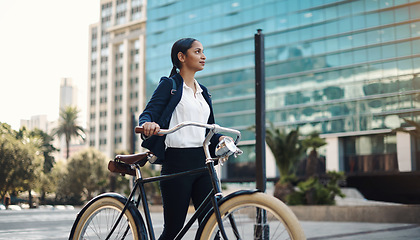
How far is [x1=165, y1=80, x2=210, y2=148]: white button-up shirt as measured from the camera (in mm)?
3459

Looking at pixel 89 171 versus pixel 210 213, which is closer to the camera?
pixel 210 213

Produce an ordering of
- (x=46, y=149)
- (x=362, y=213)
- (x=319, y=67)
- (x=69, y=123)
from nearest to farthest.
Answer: (x=46, y=149), (x=362, y=213), (x=69, y=123), (x=319, y=67)

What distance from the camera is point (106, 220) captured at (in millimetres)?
3777

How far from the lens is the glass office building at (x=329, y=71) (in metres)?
42.9

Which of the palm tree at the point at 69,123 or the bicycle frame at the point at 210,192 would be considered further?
the palm tree at the point at 69,123

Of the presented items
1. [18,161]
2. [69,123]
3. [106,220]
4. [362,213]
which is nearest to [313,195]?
[362,213]

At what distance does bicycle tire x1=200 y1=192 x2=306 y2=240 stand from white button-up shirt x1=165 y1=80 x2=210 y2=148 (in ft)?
2.02

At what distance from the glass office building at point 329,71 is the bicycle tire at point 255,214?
37.2m

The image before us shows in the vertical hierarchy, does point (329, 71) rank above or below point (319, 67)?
below

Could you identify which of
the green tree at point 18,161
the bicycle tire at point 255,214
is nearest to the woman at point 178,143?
the bicycle tire at point 255,214

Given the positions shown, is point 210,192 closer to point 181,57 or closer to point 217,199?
point 217,199

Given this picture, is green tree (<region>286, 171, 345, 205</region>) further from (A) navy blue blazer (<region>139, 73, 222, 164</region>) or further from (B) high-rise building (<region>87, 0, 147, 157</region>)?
(B) high-rise building (<region>87, 0, 147, 157</region>)

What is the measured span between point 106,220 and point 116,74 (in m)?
103

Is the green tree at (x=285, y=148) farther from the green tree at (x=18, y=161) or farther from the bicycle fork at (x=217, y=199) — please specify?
the bicycle fork at (x=217, y=199)
